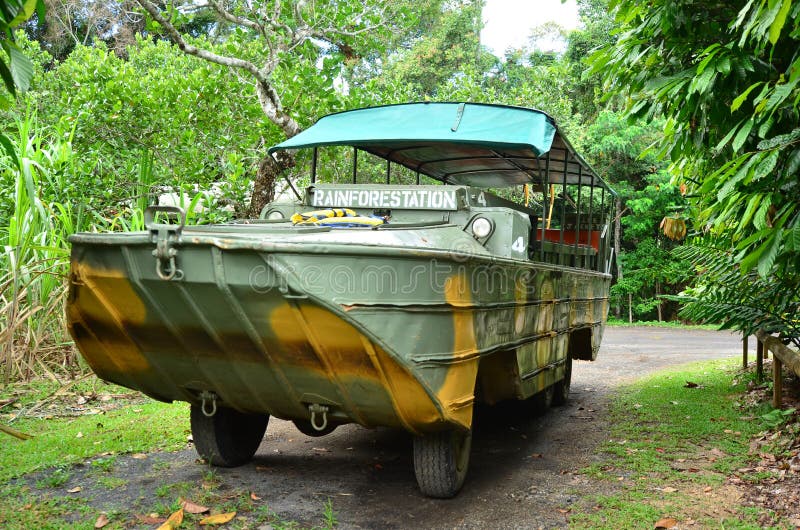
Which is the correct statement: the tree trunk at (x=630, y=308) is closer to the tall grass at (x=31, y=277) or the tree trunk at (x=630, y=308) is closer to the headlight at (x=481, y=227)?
the tall grass at (x=31, y=277)

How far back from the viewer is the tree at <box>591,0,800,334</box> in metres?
2.98

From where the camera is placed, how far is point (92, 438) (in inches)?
200

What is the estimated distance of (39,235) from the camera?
21.1 feet

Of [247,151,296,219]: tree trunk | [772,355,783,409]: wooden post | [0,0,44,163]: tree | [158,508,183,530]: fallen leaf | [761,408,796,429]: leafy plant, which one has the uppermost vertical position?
[247,151,296,219]: tree trunk

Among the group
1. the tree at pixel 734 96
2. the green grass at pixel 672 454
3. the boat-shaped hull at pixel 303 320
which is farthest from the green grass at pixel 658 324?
the boat-shaped hull at pixel 303 320

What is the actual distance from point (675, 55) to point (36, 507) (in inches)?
162

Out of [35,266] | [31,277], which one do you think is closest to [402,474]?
[35,266]

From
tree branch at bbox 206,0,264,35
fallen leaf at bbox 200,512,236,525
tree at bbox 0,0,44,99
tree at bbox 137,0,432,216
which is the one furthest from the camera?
tree branch at bbox 206,0,264,35

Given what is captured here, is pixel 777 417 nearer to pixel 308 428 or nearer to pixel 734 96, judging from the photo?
pixel 734 96

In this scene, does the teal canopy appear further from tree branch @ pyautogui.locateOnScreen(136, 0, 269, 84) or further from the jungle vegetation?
tree branch @ pyautogui.locateOnScreen(136, 0, 269, 84)

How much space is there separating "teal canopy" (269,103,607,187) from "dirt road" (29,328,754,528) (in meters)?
1.80

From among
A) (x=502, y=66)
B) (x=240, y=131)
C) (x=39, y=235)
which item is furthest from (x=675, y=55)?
(x=502, y=66)

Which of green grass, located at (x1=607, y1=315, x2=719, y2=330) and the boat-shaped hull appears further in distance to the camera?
green grass, located at (x1=607, y1=315, x2=719, y2=330)

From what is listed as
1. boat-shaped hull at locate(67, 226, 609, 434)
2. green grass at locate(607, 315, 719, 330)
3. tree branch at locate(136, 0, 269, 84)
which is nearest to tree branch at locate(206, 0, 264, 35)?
tree branch at locate(136, 0, 269, 84)
